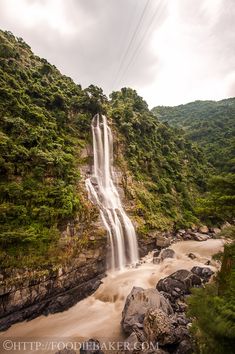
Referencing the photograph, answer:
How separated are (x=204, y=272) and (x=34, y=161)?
13116mm

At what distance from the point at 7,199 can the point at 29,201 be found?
1246 mm

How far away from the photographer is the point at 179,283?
38.6ft

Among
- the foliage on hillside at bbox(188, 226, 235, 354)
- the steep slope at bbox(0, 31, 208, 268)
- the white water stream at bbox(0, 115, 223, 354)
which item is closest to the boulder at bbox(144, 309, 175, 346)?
the foliage on hillside at bbox(188, 226, 235, 354)

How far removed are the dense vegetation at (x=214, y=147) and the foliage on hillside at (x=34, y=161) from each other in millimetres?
8987

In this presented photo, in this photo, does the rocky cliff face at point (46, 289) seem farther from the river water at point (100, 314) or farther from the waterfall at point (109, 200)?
the waterfall at point (109, 200)

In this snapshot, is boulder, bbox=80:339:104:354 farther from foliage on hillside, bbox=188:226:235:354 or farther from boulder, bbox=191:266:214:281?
boulder, bbox=191:266:214:281

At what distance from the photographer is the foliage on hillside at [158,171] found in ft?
74.8

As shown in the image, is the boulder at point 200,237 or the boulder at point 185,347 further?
the boulder at point 200,237

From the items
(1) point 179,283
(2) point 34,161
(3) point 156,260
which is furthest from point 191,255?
Answer: (2) point 34,161

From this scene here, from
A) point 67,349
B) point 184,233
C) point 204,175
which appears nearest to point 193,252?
point 184,233

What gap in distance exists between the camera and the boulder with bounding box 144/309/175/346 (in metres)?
7.60

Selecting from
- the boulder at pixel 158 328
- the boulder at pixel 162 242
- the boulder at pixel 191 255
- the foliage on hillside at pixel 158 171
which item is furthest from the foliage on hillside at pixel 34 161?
the boulder at pixel 191 255

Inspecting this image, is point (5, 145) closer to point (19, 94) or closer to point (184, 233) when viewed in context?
point (19, 94)

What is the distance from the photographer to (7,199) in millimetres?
13281
